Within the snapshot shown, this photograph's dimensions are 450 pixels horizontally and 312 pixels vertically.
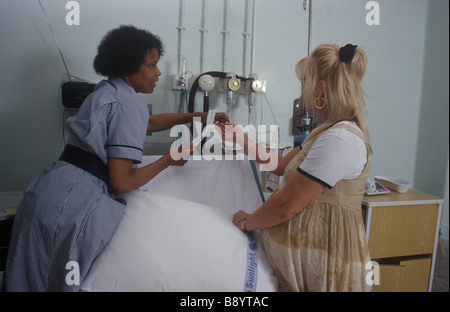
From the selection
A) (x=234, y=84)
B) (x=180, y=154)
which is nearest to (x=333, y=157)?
(x=180, y=154)

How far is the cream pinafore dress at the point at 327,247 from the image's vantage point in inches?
37.1

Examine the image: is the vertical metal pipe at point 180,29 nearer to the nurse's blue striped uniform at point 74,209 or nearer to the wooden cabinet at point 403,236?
the nurse's blue striped uniform at point 74,209

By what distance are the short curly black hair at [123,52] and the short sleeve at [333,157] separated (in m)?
0.73

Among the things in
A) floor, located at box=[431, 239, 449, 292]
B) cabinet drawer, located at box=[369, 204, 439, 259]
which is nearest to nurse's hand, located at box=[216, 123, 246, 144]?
cabinet drawer, located at box=[369, 204, 439, 259]

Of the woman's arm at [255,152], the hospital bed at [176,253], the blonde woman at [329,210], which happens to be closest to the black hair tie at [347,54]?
the blonde woman at [329,210]

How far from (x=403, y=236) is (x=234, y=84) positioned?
1.12 meters

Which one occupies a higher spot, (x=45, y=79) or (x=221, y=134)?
(x=45, y=79)

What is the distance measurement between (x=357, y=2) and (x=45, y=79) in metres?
1.88

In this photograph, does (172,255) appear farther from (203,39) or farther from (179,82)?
(203,39)
